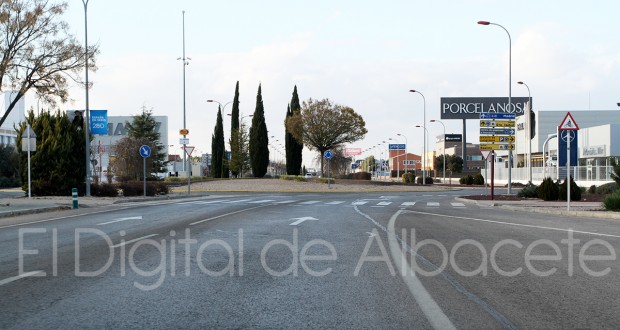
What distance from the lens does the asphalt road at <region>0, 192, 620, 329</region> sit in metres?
5.75

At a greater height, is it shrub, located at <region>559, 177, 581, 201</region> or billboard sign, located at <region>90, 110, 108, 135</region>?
billboard sign, located at <region>90, 110, 108, 135</region>

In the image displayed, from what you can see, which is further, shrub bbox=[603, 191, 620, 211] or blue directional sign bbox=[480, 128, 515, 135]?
blue directional sign bbox=[480, 128, 515, 135]

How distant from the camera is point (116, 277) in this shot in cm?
786

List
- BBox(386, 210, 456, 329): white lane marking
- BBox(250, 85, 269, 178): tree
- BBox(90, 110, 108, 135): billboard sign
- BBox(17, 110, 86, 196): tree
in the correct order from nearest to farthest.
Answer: BBox(386, 210, 456, 329): white lane marking → BBox(17, 110, 86, 196): tree → BBox(90, 110, 108, 135): billboard sign → BBox(250, 85, 269, 178): tree

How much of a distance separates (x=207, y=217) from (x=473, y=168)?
127m

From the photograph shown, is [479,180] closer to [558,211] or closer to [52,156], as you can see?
[558,211]

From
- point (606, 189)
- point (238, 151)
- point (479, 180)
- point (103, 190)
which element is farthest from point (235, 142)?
point (606, 189)

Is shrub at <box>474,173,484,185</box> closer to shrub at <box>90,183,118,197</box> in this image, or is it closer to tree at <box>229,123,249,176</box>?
tree at <box>229,123,249,176</box>

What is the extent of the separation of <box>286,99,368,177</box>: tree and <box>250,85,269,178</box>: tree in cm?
545

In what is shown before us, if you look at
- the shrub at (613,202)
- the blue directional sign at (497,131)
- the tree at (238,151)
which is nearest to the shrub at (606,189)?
the blue directional sign at (497,131)

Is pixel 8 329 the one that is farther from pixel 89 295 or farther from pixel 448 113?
pixel 448 113

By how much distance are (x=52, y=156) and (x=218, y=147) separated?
2086 inches

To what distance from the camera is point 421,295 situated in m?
6.76

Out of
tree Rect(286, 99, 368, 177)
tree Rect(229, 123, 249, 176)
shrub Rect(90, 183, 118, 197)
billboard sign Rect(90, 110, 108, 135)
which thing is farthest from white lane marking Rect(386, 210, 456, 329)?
tree Rect(229, 123, 249, 176)
